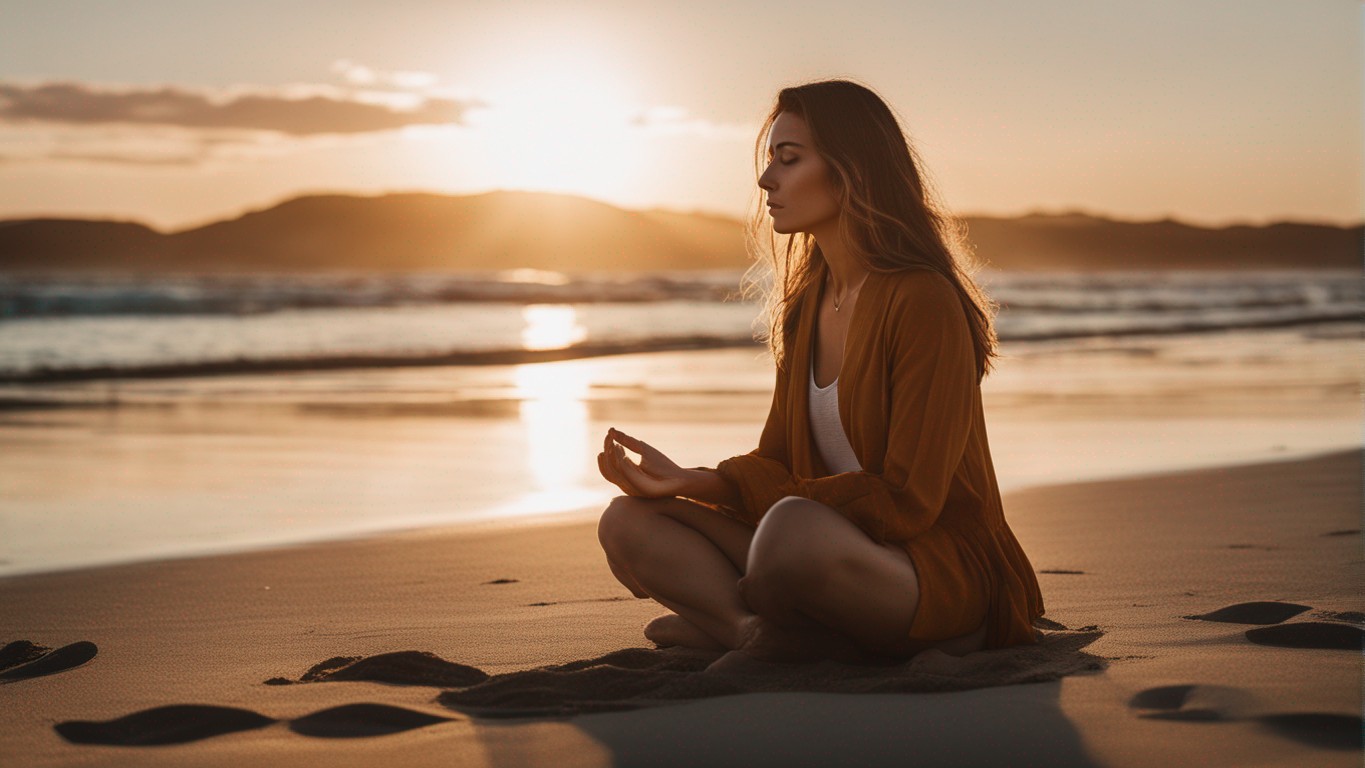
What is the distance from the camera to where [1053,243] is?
94000 mm

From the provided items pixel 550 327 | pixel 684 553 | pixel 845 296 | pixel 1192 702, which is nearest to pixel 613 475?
pixel 684 553

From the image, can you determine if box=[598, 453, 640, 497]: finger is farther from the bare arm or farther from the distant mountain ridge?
the distant mountain ridge

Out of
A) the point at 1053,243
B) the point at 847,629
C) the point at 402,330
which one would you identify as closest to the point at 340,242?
the point at 1053,243

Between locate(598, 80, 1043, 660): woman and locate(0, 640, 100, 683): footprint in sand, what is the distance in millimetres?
1506

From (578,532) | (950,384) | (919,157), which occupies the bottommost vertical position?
(578,532)

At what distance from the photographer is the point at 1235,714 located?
279 centimetres

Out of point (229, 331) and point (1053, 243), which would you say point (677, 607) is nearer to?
point (229, 331)

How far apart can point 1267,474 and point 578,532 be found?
3.87 metres

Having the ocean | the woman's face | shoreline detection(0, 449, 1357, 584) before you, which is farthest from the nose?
the ocean

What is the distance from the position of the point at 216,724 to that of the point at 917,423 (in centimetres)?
169

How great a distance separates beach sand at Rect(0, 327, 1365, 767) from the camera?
8.86 ft

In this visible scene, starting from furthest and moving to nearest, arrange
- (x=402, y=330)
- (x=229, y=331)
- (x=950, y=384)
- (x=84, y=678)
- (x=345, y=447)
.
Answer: (x=402, y=330) → (x=229, y=331) → (x=345, y=447) → (x=84, y=678) → (x=950, y=384)

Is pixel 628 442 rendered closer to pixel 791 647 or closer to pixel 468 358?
pixel 791 647

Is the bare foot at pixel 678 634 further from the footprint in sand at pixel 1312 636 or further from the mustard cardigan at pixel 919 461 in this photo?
the footprint in sand at pixel 1312 636
